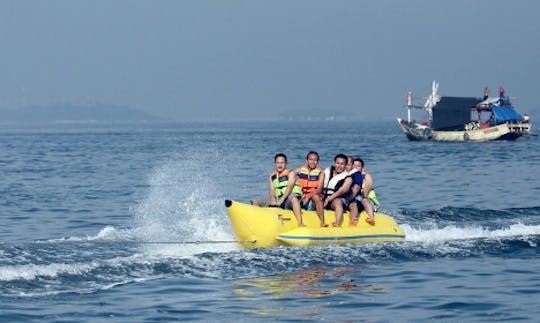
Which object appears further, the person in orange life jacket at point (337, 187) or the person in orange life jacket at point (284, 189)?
the person in orange life jacket at point (337, 187)

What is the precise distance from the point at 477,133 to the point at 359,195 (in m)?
51.9

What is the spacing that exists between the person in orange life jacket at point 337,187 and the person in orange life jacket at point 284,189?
65 centimetres

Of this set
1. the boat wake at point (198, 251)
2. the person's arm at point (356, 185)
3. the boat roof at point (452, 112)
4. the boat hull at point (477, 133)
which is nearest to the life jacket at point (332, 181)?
the person's arm at point (356, 185)

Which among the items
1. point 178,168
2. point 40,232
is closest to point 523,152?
point 178,168

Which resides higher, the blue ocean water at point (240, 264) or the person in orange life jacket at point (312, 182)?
the person in orange life jacket at point (312, 182)

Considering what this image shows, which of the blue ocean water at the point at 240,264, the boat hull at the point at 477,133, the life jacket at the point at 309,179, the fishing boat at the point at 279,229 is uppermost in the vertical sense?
the life jacket at the point at 309,179

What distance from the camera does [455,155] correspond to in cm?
5109

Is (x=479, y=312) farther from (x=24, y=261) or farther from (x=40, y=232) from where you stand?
(x=40, y=232)

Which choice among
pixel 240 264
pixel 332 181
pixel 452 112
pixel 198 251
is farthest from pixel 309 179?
pixel 452 112

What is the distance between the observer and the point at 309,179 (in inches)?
631

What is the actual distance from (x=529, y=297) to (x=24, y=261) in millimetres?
7185

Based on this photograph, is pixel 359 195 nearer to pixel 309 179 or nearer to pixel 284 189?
pixel 309 179

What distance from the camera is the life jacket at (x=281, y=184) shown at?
51.8ft

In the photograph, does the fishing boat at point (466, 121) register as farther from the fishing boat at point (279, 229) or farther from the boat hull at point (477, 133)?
the fishing boat at point (279, 229)
